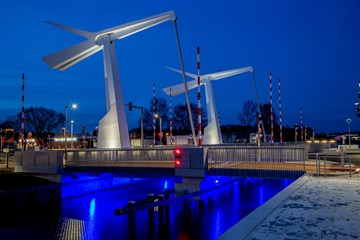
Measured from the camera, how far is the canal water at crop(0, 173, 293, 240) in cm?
1568

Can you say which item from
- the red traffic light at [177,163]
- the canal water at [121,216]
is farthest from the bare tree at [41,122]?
the red traffic light at [177,163]

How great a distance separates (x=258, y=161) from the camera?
55.9 ft

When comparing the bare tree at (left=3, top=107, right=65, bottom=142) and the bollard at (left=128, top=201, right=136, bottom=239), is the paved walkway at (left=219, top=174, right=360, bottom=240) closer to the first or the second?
the bollard at (left=128, top=201, right=136, bottom=239)

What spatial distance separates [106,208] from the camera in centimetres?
2078

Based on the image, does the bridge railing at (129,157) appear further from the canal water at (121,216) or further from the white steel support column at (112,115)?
the white steel support column at (112,115)

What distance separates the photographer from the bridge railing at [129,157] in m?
19.2

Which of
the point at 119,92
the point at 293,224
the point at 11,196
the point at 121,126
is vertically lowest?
the point at 11,196

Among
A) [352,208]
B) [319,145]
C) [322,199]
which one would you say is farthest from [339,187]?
[319,145]

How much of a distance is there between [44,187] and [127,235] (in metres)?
7.64

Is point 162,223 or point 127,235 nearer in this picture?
point 127,235

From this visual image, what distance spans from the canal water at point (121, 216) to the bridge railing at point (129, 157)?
97 cm

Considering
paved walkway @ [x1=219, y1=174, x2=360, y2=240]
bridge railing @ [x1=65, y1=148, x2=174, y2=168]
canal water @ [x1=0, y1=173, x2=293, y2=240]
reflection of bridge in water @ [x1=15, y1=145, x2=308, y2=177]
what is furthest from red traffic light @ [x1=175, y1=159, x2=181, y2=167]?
paved walkway @ [x1=219, y1=174, x2=360, y2=240]

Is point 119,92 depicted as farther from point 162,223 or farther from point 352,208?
point 352,208

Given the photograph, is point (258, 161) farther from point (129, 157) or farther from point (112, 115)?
point (112, 115)
